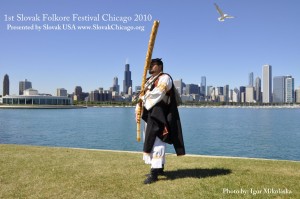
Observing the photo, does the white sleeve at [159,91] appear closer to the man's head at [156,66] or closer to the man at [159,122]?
the man at [159,122]

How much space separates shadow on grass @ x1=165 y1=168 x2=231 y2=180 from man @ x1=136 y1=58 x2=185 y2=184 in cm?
50

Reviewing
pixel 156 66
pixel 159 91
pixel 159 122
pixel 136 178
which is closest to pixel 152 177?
pixel 136 178

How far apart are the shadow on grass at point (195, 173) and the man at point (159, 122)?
0.50 metres

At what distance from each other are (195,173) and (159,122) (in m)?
1.71

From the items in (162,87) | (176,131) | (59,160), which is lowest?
(59,160)

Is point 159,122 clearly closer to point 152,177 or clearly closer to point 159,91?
point 159,91

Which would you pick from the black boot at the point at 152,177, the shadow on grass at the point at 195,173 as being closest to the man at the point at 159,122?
the black boot at the point at 152,177

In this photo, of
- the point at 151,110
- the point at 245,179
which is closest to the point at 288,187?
the point at 245,179

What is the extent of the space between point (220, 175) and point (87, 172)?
134 inches

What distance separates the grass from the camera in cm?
709

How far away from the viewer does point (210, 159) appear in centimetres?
1115

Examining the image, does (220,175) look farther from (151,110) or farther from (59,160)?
(59,160)

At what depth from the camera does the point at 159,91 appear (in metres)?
8.02

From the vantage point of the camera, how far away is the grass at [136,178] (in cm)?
709
